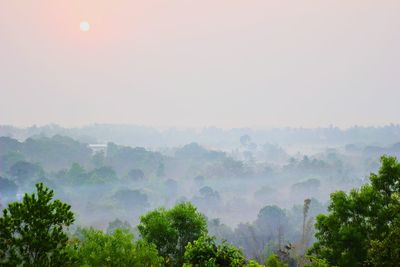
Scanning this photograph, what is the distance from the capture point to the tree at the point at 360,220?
71.6ft

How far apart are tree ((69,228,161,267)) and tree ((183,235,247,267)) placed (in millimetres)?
5365

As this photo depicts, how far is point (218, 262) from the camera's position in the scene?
14.5 metres

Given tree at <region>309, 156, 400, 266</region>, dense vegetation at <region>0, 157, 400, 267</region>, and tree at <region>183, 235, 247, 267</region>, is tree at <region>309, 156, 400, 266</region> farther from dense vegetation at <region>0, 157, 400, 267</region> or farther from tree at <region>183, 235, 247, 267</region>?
tree at <region>183, 235, 247, 267</region>

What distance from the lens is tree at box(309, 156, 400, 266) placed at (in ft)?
71.6

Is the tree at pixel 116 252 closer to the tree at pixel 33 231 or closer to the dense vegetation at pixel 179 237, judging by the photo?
the dense vegetation at pixel 179 237

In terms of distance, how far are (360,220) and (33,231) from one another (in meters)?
16.4

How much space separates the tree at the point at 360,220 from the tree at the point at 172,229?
7463 millimetres

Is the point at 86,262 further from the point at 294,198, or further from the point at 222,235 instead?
the point at 294,198

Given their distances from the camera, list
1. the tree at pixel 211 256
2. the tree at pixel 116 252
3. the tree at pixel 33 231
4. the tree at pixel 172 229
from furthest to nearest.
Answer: the tree at pixel 172 229 < the tree at pixel 116 252 < the tree at pixel 33 231 < the tree at pixel 211 256

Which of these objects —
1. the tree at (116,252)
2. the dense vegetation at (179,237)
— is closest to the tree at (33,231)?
the dense vegetation at (179,237)

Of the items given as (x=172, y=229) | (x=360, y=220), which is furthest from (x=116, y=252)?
(x=360, y=220)

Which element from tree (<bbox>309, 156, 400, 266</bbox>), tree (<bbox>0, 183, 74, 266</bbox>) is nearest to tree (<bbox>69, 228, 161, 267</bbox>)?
tree (<bbox>0, 183, 74, 266</bbox>)

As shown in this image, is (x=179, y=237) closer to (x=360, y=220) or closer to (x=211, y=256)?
(x=360, y=220)

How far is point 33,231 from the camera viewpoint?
15500 mm
